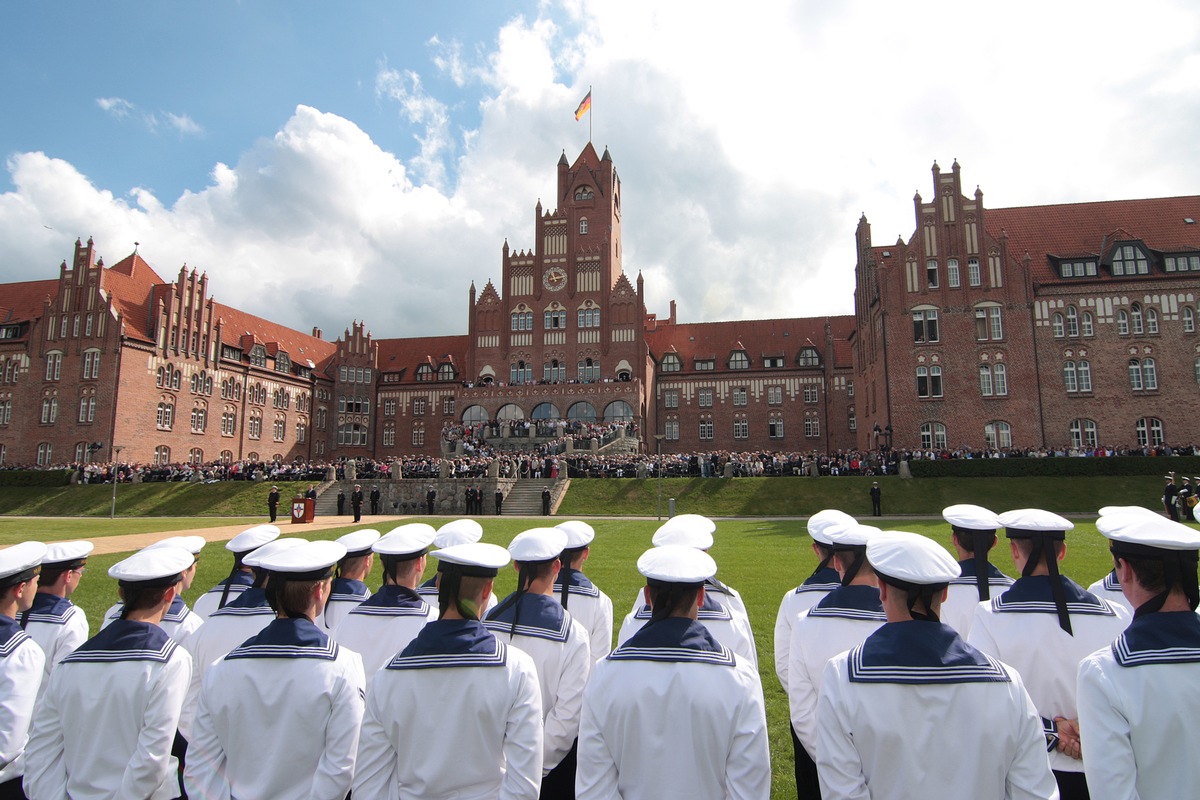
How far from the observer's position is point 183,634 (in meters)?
5.11

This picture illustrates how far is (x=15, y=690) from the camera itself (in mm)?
3996

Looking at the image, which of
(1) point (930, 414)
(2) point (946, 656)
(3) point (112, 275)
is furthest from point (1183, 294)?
(3) point (112, 275)

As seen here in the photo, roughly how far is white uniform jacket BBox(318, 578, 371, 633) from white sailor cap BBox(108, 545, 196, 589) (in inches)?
63.0

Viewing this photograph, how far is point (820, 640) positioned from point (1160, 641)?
178 centimetres

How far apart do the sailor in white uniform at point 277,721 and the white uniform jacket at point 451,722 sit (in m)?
0.18

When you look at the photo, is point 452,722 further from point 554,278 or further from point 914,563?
point 554,278

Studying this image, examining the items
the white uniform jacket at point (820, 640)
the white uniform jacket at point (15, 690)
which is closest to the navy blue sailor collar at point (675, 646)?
the white uniform jacket at point (820, 640)

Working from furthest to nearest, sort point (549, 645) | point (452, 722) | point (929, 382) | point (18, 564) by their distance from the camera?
point (929, 382), point (18, 564), point (549, 645), point (452, 722)

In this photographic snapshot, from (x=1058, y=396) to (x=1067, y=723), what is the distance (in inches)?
1763

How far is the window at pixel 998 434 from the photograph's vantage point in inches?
1631

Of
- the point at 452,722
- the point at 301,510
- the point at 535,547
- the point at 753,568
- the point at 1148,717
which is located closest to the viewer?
the point at 1148,717

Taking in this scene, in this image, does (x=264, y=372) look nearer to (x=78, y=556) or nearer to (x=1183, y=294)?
(x=78, y=556)

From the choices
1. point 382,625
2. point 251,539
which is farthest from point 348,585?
point 251,539

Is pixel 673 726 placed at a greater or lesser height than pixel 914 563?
lesser
